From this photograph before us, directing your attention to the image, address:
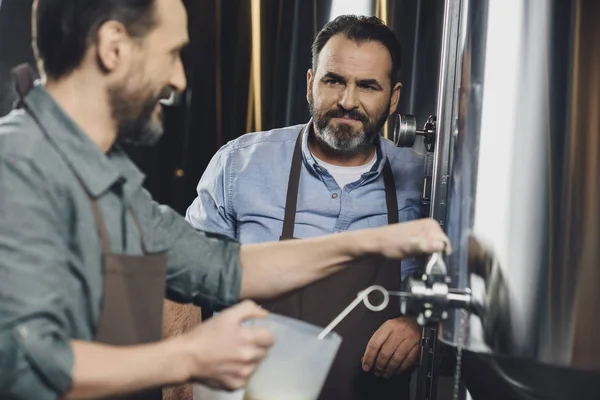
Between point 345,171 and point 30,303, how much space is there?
1.15m

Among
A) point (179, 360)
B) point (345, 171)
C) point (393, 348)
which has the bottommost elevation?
point (393, 348)

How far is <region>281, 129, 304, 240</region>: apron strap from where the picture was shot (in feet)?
5.94

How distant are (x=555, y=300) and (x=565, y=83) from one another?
0.30 metres

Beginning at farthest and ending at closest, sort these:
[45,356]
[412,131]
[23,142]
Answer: [412,131] → [23,142] → [45,356]

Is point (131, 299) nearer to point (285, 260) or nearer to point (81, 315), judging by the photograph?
point (81, 315)

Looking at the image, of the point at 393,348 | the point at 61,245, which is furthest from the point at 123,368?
the point at 393,348

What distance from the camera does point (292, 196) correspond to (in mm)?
1841

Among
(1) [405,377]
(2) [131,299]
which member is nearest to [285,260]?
(2) [131,299]

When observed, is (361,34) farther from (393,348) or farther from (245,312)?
(245,312)

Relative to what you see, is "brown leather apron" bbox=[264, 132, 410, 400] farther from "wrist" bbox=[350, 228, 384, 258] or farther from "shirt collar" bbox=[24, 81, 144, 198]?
"shirt collar" bbox=[24, 81, 144, 198]

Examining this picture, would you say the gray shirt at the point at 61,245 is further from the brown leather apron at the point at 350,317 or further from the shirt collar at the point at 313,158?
the shirt collar at the point at 313,158

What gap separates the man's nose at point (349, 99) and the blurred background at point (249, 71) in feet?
1.40

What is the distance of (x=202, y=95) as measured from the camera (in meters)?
→ 2.21

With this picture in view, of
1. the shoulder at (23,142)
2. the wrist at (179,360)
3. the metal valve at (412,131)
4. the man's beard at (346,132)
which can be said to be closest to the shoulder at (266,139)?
the man's beard at (346,132)
